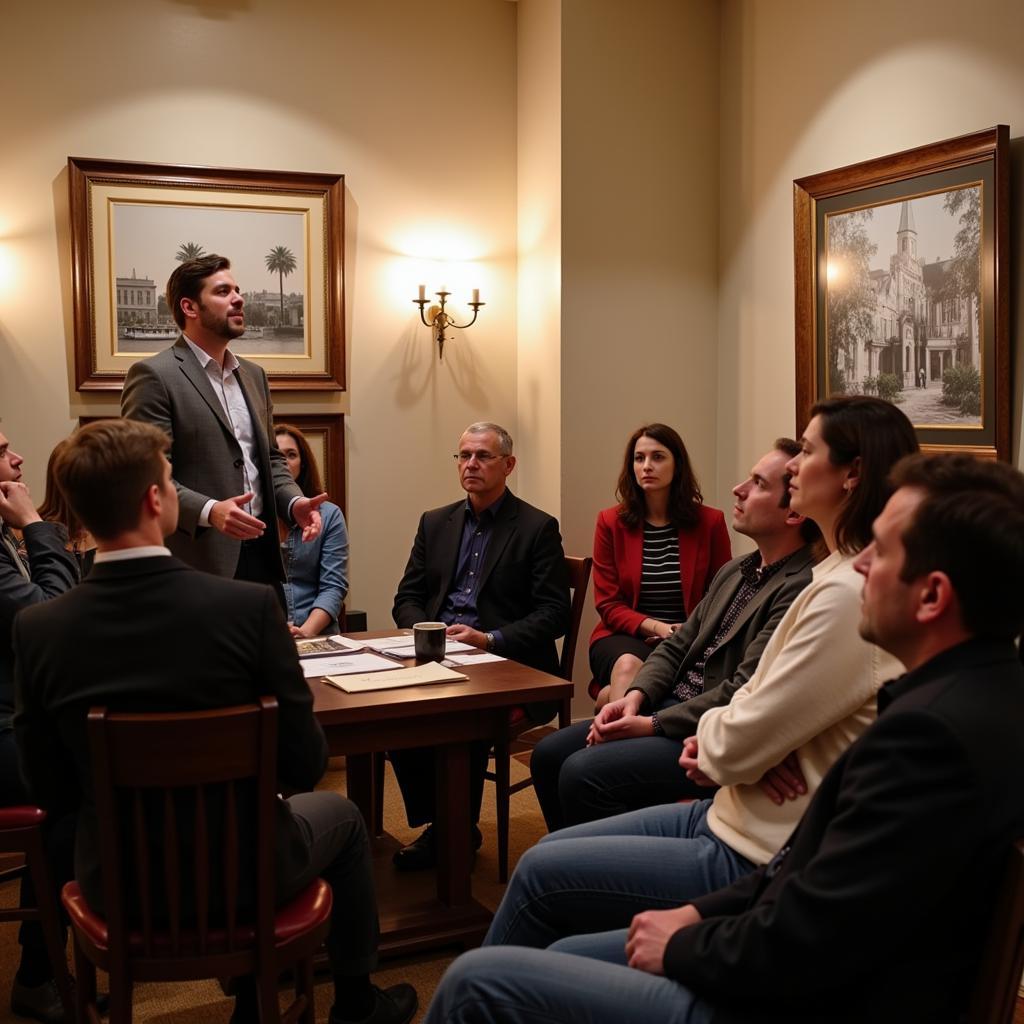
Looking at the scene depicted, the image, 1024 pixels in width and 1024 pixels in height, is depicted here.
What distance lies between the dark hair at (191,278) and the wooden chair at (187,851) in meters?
1.80

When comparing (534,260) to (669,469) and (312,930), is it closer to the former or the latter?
(669,469)

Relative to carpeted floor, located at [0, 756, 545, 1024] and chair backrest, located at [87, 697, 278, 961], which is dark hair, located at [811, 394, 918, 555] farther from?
carpeted floor, located at [0, 756, 545, 1024]

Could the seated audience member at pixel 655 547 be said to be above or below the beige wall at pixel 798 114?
below

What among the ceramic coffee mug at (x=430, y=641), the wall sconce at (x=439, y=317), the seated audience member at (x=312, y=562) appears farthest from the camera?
the wall sconce at (x=439, y=317)

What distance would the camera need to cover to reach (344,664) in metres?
2.90

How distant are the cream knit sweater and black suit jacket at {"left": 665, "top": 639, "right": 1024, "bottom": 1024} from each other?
0.49m

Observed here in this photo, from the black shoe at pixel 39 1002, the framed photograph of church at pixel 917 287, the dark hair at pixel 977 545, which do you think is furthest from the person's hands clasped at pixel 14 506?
the framed photograph of church at pixel 917 287

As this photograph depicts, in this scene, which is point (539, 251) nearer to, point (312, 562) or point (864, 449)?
point (312, 562)

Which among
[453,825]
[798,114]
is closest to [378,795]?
[453,825]

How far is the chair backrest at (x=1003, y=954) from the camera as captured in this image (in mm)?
1134

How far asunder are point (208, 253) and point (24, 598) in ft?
8.47

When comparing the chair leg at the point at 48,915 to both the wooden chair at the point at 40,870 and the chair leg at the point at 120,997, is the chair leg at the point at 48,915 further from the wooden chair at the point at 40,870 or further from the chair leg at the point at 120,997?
the chair leg at the point at 120,997

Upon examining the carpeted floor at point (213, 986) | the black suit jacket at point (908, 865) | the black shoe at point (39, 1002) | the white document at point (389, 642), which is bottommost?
the carpeted floor at point (213, 986)

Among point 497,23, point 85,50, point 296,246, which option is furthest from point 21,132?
point 497,23
